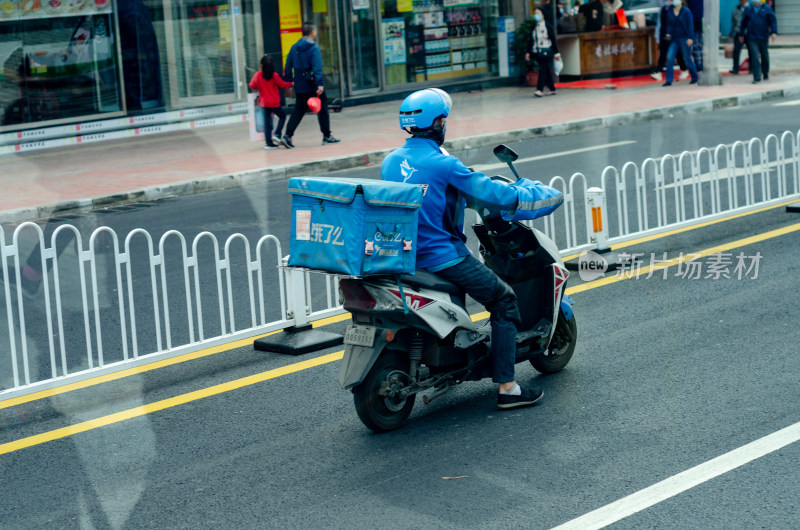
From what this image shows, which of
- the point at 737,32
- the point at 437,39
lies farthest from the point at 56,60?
the point at 737,32

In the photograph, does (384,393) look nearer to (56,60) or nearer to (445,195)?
(445,195)

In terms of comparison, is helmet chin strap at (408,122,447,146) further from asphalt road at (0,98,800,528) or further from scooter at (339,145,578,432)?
asphalt road at (0,98,800,528)

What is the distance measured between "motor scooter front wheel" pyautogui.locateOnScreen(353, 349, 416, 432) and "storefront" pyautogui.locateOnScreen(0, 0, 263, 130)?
14273 mm

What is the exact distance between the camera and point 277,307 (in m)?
8.02

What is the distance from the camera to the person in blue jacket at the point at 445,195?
17.2ft

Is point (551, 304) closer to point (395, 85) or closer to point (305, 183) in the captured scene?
point (305, 183)

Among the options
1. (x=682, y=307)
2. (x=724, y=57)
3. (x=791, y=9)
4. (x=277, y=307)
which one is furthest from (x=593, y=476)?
(x=791, y=9)

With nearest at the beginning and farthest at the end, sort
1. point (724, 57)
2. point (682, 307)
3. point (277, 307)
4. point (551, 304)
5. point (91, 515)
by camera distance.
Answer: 1. point (91, 515)
2. point (551, 304)
3. point (682, 307)
4. point (277, 307)
5. point (724, 57)

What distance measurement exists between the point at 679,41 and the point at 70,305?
16866mm

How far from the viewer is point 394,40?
75.2 ft

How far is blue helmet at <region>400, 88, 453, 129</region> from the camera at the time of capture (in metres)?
5.25

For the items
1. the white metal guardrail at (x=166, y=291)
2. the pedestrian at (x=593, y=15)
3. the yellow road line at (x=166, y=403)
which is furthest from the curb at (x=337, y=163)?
the yellow road line at (x=166, y=403)

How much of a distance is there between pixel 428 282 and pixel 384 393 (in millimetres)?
589

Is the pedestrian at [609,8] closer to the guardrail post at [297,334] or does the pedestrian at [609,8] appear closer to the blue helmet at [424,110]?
the guardrail post at [297,334]
